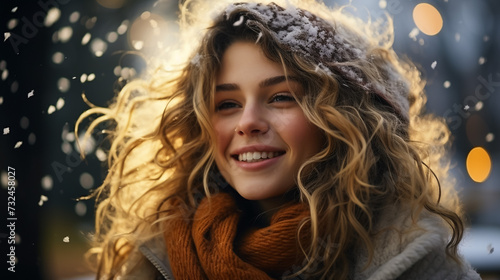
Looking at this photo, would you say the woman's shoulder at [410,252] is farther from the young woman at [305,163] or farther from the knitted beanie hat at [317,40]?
the knitted beanie hat at [317,40]

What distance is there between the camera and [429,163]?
2.28 m

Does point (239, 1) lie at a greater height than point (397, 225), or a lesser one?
greater

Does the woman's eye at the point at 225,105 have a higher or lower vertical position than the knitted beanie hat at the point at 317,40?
lower

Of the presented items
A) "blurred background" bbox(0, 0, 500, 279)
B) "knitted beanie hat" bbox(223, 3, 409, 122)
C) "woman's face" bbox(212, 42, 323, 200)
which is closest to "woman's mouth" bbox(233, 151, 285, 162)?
"woman's face" bbox(212, 42, 323, 200)

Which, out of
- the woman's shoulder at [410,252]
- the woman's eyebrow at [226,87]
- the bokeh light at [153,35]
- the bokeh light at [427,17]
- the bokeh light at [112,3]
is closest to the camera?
the woman's shoulder at [410,252]

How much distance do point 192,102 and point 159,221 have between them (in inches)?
22.4

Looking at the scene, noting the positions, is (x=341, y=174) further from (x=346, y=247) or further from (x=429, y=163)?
(x=429, y=163)

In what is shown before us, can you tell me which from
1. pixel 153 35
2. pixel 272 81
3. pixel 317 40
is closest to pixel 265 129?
pixel 272 81

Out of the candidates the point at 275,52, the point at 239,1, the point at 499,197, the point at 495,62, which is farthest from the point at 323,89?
the point at 499,197

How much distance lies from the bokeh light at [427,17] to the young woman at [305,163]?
4.10 ft

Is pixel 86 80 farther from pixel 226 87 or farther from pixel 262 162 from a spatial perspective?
pixel 262 162

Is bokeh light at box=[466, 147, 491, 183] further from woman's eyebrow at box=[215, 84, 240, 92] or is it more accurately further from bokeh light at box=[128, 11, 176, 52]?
woman's eyebrow at box=[215, 84, 240, 92]

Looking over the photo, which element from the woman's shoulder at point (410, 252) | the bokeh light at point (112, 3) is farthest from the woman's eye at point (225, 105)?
the bokeh light at point (112, 3)

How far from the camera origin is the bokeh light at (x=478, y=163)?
653cm
